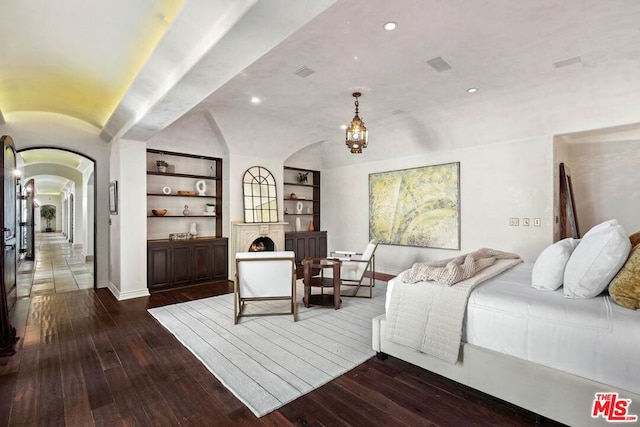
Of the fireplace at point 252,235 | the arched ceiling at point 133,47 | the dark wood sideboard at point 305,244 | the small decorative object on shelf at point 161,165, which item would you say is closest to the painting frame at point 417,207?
the dark wood sideboard at point 305,244

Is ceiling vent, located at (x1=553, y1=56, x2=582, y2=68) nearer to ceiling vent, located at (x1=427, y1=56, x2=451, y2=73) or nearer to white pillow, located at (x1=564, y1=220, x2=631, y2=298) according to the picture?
ceiling vent, located at (x1=427, y1=56, x2=451, y2=73)

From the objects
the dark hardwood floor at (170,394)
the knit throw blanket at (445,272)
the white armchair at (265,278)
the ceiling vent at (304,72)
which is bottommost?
the dark hardwood floor at (170,394)

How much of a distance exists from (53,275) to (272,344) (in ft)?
20.8

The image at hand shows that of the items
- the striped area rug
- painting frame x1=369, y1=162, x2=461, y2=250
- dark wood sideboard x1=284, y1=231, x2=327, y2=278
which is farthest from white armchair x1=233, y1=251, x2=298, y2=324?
painting frame x1=369, y1=162, x2=461, y2=250

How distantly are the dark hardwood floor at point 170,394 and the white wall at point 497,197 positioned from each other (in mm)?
3640

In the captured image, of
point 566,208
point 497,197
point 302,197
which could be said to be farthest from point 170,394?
point 302,197

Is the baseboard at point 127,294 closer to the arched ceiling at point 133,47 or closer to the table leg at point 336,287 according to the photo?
the arched ceiling at point 133,47

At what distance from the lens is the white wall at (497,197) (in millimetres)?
4828

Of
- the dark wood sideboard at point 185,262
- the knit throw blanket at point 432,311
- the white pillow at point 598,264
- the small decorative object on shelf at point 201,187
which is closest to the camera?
the white pillow at point 598,264

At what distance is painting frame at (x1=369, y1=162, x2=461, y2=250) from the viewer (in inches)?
229

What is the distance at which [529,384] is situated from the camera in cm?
189

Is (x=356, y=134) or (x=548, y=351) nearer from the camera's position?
(x=548, y=351)

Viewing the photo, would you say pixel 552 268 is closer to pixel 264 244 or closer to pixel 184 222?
pixel 264 244

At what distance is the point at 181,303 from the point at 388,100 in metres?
4.36
